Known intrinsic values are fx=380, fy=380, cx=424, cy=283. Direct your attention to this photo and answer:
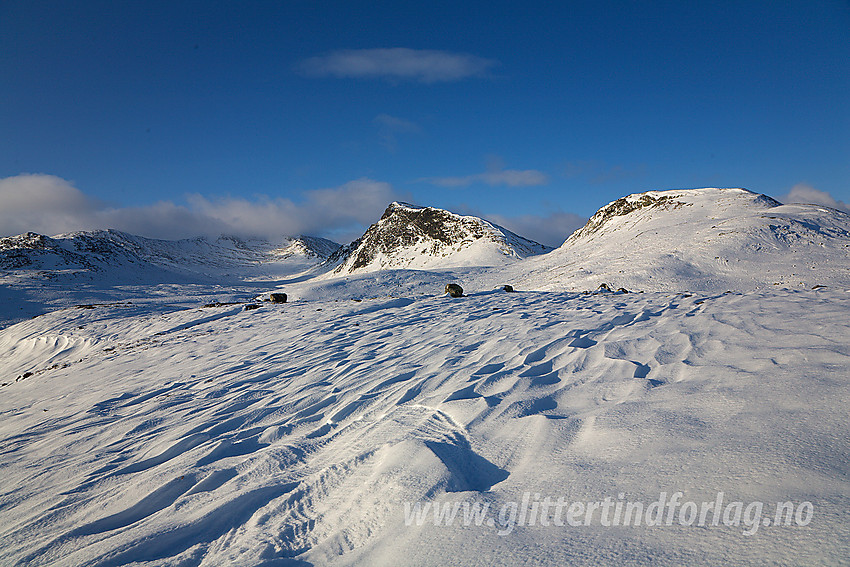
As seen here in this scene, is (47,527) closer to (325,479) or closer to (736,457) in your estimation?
(325,479)

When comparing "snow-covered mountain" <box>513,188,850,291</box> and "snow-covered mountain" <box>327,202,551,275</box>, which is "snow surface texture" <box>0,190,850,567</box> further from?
"snow-covered mountain" <box>327,202,551,275</box>

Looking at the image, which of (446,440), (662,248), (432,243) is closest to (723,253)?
(662,248)

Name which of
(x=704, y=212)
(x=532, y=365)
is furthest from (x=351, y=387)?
(x=704, y=212)

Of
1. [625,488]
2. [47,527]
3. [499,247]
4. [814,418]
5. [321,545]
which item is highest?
[499,247]

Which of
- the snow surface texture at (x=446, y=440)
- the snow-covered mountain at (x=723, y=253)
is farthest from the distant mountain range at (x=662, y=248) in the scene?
the snow surface texture at (x=446, y=440)

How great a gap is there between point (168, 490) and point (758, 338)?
6686 mm

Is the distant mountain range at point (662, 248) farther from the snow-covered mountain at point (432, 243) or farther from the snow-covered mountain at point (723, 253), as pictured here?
the snow-covered mountain at point (432, 243)

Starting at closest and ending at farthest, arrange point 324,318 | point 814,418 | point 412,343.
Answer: point 814,418 < point 412,343 < point 324,318

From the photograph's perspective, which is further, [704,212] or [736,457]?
[704,212]

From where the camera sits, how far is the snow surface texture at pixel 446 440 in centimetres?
206

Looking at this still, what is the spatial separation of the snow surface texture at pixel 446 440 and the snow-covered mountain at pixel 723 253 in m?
8.94

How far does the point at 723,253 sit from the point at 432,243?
43250 mm

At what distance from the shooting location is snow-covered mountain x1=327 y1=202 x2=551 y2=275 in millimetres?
48094

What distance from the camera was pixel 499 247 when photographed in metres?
47.7
